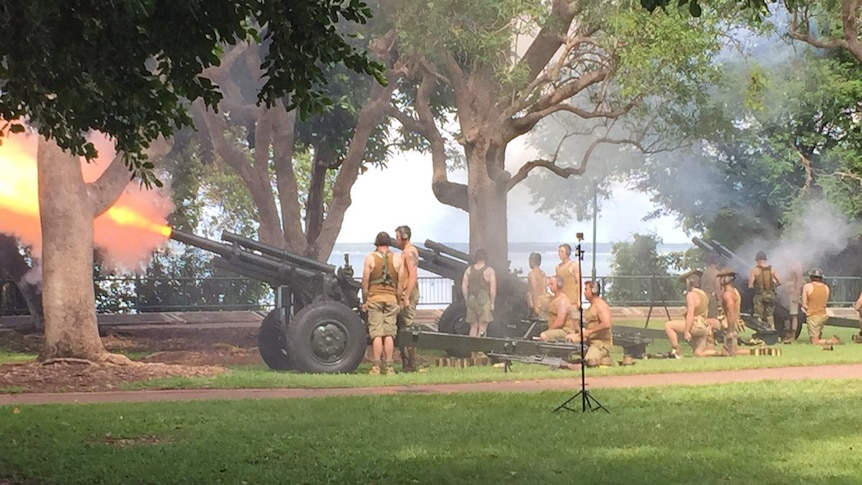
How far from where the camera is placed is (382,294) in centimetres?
1496

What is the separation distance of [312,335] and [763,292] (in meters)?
9.41

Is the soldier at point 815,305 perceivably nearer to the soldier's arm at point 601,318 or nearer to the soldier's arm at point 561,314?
the soldier's arm at point 601,318

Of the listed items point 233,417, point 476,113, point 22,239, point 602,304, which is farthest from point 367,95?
point 233,417

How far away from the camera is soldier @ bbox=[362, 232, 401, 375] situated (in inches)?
588

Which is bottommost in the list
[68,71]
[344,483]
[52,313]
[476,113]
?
[344,483]

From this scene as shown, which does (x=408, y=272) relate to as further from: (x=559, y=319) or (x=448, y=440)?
(x=448, y=440)

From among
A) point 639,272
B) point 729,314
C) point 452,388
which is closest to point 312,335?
point 452,388

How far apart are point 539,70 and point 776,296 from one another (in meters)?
6.06

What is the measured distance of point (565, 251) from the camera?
55.8 feet

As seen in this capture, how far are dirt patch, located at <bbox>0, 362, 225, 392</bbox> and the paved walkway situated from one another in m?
0.72

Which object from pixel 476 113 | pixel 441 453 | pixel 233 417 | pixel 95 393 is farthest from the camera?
pixel 476 113

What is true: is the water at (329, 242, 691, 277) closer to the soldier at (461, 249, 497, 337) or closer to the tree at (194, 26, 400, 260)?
the tree at (194, 26, 400, 260)

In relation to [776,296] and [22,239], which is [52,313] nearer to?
[22,239]

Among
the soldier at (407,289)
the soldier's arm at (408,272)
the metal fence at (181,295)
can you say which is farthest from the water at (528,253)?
the soldier's arm at (408,272)
